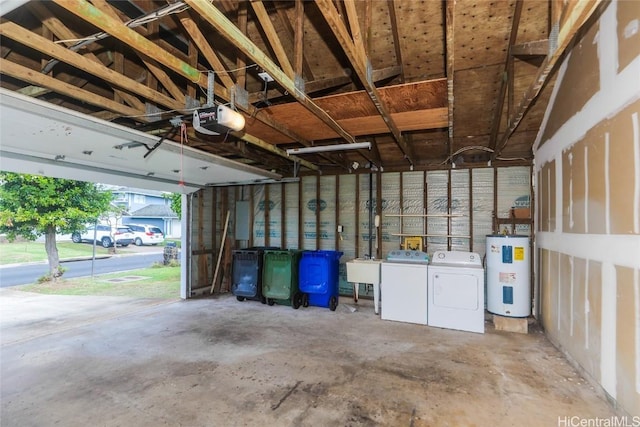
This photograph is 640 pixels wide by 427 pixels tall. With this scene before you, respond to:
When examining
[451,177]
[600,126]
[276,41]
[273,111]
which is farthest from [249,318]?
[600,126]

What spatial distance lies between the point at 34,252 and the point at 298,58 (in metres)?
18.4

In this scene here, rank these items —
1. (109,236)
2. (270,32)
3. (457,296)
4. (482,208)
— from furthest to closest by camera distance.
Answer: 1. (109,236)
2. (482,208)
3. (457,296)
4. (270,32)

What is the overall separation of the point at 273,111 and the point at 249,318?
125 inches

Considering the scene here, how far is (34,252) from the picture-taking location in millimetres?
14383

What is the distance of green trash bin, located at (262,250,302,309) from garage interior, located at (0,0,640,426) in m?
0.38

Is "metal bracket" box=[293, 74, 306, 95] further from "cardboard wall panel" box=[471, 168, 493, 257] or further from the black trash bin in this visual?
"cardboard wall panel" box=[471, 168, 493, 257]

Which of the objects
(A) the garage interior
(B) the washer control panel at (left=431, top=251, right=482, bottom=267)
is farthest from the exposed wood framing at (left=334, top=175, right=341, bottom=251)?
(B) the washer control panel at (left=431, top=251, right=482, bottom=267)

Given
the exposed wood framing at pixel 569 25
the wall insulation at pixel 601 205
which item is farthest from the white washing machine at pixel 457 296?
the exposed wood framing at pixel 569 25

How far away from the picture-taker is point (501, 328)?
419cm

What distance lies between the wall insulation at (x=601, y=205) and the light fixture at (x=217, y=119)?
2862 mm

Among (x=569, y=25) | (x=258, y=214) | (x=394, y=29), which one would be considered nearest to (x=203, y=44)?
(x=394, y=29)

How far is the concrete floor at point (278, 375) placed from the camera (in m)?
2.29

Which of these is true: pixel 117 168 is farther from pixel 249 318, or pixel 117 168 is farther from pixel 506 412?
pixel 506 412

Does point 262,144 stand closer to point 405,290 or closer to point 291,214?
Answer: point 291,214
